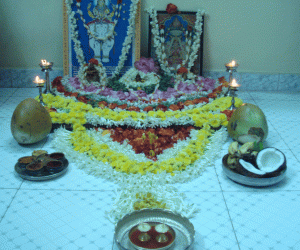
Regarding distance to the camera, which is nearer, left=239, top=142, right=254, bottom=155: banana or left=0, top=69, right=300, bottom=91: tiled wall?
left=239, top=142, right=254, bottom=155: banana

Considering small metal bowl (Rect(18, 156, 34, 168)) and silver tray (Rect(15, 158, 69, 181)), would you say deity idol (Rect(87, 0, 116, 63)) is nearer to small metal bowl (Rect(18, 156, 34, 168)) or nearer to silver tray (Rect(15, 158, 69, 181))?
small metal bowl (Rect(18, 156, 34, 168))

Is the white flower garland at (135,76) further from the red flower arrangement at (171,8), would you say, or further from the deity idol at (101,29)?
the red flower arrangement at (171,8)

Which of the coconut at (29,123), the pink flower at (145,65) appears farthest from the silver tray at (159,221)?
the pink flower at (145,65)

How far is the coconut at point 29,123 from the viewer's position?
114 inches

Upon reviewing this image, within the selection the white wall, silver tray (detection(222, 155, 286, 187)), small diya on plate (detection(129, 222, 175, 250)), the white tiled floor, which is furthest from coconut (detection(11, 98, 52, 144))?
the white wall

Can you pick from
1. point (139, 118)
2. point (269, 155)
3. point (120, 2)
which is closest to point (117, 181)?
point (139, 118)

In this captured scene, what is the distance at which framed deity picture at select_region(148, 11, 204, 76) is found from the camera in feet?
13.8

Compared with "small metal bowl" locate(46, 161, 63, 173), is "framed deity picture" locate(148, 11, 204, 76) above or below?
above

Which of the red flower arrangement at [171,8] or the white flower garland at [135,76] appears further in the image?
the red flower arrangement at [171,8]

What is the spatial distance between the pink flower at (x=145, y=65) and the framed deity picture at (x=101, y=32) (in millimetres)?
109

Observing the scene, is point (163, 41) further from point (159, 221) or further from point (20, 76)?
point (159, 221)

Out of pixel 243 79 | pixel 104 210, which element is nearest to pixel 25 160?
pixel 104 210

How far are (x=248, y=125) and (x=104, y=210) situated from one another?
52.3 inches

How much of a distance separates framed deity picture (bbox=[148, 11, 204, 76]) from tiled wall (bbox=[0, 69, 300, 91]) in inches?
15.3
